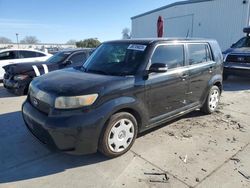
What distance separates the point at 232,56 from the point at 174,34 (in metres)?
11.5

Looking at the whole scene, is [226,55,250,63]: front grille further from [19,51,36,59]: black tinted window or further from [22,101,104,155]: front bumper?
[19,51,36,59]: black tinted window

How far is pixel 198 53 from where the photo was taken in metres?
4.74

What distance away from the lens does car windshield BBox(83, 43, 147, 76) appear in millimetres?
3664

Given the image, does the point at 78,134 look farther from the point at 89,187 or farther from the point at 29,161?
the point at 29,161

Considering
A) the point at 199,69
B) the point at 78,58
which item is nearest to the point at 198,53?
the point at 199,69

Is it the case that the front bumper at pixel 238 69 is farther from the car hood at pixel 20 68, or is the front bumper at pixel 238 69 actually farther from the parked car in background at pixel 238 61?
the car hood at pixel 20 68

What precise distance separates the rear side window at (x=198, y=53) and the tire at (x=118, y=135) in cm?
189

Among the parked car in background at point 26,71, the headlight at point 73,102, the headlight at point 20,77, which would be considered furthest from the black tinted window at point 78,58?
the headlight at point 73,102

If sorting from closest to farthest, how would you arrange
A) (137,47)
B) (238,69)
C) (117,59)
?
(137,47) < (117,59) < (238,69)

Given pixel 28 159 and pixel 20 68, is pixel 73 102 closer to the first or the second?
pixel 28 159

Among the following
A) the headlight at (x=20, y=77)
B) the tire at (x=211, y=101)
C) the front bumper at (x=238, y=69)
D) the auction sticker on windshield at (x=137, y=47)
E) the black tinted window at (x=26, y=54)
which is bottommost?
the tire at (x=211, y=101)

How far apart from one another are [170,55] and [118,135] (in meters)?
1.72

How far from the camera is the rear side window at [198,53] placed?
4.51 metres

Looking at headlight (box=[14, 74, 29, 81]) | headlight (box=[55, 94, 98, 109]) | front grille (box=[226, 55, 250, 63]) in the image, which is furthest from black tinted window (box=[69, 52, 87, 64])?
front grille (box=[226, 55, 250, 63])
